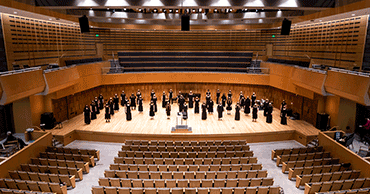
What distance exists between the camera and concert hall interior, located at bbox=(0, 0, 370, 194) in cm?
732

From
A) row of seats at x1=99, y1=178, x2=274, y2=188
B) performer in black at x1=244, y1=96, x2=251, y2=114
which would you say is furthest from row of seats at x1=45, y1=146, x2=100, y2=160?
performer in black at x1=244, y1=96, x2=251, y2=114

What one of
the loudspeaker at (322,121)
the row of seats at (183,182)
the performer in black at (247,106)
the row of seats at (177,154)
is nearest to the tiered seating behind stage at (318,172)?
the row of seats at (183,182)

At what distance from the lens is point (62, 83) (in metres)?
11.5

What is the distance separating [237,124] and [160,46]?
10738mm

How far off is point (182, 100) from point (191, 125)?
2.16m

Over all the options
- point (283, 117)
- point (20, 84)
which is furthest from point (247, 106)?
point (20, 84)

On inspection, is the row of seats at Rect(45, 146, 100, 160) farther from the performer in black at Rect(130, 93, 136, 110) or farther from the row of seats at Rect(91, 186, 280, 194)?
the performer in black at Rect(130, 93, 136, 110)

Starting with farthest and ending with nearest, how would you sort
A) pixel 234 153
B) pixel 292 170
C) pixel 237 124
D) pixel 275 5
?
pixel 237 124 → pixel 275 5 → pixel 234 153 → pixel 292 170

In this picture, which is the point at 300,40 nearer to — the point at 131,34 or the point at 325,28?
the point at 325,28

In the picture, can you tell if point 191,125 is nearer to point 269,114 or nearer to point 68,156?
point 269,114

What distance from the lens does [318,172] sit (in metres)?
7.66

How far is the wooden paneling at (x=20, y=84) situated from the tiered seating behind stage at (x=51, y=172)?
2.32 metres

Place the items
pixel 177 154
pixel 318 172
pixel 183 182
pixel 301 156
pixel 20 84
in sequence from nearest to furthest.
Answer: pixel 183 182 → pixel 318 172 → pixel 177 154 → pixel 301 156 → pixel 20 84

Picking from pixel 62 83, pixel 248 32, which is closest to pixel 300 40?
pixel 248 32
